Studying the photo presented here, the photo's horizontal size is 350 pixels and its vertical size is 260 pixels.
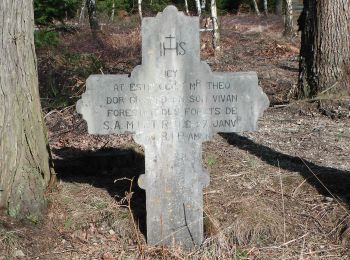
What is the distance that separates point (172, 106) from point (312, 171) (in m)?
1.87

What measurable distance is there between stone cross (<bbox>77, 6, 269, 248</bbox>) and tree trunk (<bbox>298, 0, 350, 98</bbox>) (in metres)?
4.47

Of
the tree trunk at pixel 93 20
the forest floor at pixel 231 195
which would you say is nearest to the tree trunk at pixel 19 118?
the forest floor at pixel 231 195

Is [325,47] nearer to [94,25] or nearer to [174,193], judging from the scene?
[174,193]

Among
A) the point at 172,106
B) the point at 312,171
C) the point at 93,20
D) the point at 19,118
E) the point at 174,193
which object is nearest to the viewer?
the point at 172,106

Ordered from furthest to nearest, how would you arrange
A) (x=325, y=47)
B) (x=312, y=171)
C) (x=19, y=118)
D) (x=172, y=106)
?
1. (x=325, y=47)
2. (x=312, y=171)
3. (x=19, y=118)
4. (x=172, y=106)

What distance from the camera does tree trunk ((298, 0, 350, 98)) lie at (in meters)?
8.27

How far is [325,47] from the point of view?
8.36 m

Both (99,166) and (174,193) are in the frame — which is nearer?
(174,193)

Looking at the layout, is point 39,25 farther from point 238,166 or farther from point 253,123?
point 253,123

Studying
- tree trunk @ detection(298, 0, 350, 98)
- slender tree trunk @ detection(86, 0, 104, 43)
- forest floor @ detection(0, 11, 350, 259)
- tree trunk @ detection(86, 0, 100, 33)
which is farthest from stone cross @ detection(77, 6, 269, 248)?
tree trunk @ detection(86, 0, 100, 33)

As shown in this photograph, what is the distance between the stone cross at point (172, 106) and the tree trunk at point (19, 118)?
1.89 feet

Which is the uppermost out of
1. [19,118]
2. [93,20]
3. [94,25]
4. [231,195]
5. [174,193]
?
[93,20]

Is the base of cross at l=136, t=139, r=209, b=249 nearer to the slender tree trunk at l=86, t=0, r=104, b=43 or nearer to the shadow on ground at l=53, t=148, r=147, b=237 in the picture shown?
the shadow on ground at l=53, t=148, r=147, b=237

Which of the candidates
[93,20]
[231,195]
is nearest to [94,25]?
Answer: [93,20]
